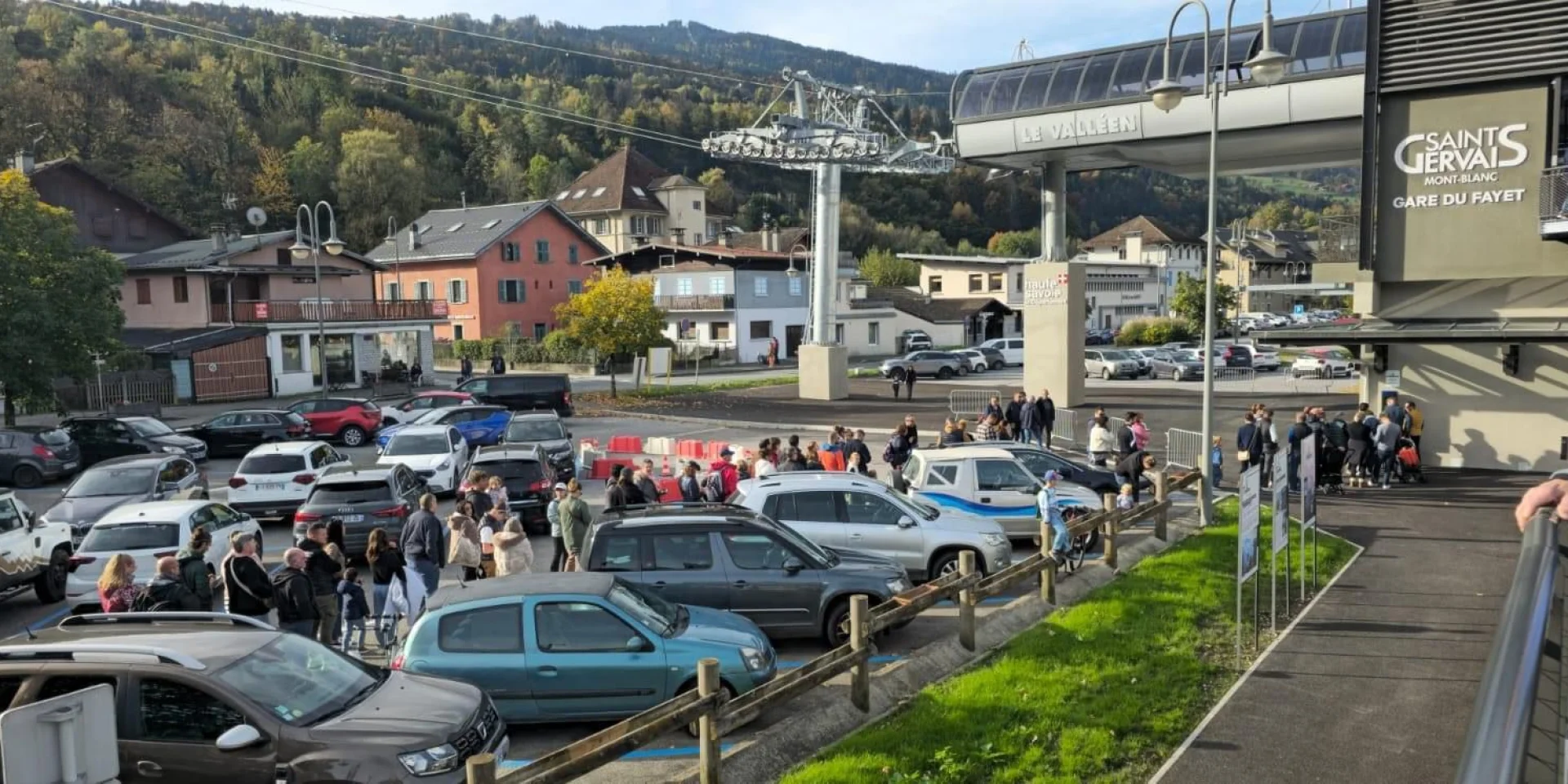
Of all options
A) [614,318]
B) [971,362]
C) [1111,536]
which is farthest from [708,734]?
[971,362]

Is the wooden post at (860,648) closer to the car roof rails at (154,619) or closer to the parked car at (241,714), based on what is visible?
the parked car at (241,714)

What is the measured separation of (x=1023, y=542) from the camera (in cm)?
1752

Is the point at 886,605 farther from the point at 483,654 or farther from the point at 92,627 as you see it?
the point at 92,627

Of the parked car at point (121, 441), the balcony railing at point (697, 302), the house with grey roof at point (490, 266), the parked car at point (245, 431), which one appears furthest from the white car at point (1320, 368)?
the parked car at point (121, 441)

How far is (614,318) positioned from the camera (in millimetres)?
43438

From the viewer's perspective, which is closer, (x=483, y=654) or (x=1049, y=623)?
(x=483, y=654)

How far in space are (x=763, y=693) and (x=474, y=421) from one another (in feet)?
77.8

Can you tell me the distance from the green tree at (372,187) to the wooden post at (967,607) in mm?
78282

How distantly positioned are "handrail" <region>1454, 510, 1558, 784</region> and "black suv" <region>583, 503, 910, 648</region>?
953cm

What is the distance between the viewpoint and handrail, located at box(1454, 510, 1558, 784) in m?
1.60

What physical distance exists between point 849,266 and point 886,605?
64890 millimetres

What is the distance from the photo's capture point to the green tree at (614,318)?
4344 cm

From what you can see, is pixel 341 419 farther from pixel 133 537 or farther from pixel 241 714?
pixel 241 714

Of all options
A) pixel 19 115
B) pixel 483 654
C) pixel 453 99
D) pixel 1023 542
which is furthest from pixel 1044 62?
pixel 453 99
